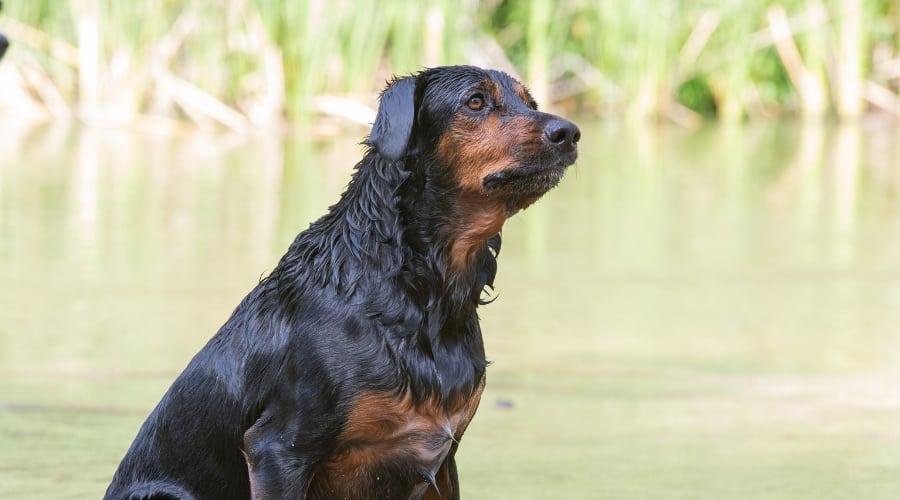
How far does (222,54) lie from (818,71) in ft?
24.1

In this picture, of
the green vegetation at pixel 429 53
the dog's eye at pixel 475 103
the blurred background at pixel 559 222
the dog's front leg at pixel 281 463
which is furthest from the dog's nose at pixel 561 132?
the green vegetation at pixel 429 53

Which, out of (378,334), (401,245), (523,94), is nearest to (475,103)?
(523,94)

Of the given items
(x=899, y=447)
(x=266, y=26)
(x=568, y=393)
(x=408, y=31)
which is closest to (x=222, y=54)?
(x=266, y=26)

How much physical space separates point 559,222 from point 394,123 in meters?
5.77

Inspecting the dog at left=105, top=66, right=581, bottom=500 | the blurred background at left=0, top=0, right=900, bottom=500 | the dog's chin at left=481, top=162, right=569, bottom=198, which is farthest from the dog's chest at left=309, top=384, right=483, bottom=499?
the blurred background at left=0, top=0, right=900, bottom=500

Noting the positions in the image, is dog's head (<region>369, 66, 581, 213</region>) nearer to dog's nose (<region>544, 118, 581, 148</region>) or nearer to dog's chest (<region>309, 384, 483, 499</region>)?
dog's nose (<region>544, 118, 581, 148</region>)

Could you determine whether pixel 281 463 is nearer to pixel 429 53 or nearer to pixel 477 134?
pixel 477 134

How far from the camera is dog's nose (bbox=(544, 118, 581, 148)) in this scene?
10.7 feet

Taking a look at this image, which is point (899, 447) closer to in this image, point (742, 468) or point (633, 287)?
point (742, 468)

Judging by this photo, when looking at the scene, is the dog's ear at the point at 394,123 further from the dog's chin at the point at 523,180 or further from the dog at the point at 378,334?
the dog's chin at the point at 523,180

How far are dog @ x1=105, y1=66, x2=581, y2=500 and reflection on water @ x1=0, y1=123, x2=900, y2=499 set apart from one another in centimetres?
70

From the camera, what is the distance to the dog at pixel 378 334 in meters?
3.16

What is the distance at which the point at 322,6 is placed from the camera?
1284 centimetres

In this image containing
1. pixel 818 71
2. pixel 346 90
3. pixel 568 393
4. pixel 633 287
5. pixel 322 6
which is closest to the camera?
pixel 568 393
